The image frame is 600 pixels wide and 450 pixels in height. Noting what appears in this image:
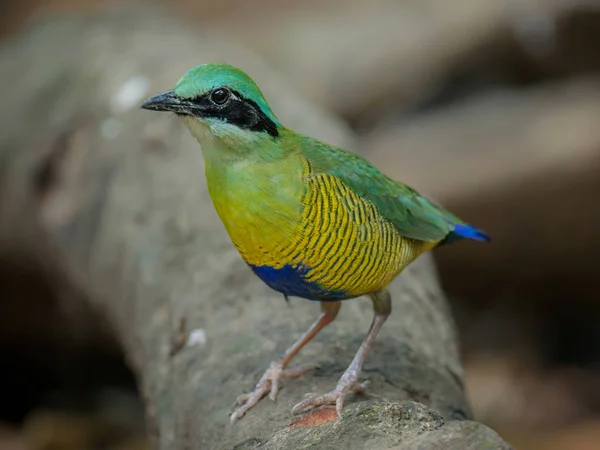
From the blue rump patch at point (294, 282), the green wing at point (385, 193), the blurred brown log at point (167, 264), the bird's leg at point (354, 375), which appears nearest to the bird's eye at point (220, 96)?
the green wing at point (385, 193)

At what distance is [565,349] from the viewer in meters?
9.47

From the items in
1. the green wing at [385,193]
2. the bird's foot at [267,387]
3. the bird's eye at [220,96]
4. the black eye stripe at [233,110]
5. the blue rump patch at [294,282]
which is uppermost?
the bird's eye at [220,96]

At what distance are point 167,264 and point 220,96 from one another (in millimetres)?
1970

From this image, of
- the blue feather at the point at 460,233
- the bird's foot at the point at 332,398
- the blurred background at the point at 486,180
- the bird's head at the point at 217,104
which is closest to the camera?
the bird's head at the point at 217,104

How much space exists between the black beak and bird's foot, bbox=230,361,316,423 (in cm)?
134

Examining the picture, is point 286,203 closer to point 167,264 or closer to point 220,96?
point 220,96

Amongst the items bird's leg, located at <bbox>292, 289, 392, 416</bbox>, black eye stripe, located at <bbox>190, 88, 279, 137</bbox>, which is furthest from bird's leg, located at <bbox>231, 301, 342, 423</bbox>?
black eye stripe, located at <bbox>190, 88, 279, 137</bbox>

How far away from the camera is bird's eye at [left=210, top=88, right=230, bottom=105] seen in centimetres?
353

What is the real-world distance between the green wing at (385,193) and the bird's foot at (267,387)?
0.88m

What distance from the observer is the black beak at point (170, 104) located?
3518 mm

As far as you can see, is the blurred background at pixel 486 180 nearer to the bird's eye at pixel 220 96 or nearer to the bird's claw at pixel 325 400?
the bird's eye at pixel 220 96

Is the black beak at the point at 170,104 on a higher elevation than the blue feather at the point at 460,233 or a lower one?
higher

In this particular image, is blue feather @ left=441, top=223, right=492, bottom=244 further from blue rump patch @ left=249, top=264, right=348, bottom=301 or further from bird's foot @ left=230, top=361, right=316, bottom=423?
bird's foot @ left=230, top=361, right=316, bottom=423

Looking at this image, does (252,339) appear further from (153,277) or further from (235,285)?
(153,277)
